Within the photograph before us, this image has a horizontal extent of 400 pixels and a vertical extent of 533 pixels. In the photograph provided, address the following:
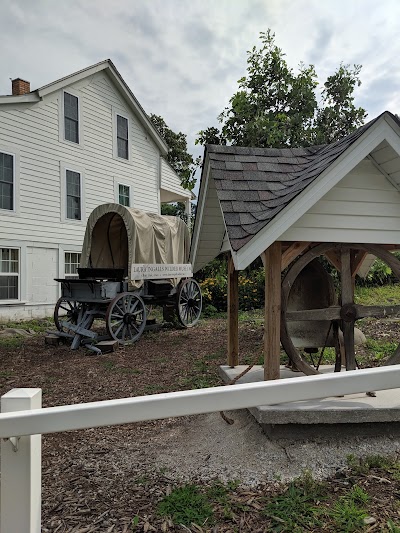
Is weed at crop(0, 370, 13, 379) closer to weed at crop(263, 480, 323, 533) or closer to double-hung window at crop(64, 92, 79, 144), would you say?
weed at crop(263, 480, 323, 533)

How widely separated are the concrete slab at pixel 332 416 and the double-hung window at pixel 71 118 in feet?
40.7

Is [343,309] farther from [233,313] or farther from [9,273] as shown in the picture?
[9,273]

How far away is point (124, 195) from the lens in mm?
15570

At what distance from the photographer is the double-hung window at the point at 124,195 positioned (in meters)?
15.4

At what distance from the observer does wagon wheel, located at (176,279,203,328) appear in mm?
10289

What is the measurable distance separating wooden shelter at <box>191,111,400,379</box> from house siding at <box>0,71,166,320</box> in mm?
9453

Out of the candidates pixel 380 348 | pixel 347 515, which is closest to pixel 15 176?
pixel 380 348

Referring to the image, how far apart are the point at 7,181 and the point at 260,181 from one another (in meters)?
9.91

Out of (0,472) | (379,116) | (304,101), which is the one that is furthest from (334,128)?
(0,472)

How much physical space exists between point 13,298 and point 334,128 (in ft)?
32.5

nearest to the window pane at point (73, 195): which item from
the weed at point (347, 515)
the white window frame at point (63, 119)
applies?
the white window frame at point (63, 119)

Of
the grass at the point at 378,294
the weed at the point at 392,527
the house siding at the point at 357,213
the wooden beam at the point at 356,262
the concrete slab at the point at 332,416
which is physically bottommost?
the weed at the point at 392,527

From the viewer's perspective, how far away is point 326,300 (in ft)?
15.3

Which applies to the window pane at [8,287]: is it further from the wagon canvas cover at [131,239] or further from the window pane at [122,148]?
the window pane at [122,148]
